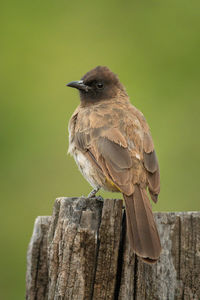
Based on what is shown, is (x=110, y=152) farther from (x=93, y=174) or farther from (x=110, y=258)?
(x=110, y=258)

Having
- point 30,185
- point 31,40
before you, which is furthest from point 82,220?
point 31,40

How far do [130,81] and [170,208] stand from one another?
2.47m

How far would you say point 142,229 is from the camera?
4.28 m

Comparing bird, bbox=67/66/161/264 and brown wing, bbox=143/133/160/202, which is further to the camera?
brown wing, bbox=143/133/160/202

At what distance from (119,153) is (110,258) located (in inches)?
63.0

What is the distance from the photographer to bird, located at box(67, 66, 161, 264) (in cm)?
434

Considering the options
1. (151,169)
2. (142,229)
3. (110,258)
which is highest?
(151,169)

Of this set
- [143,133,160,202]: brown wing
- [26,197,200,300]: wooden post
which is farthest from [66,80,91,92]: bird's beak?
[26,197,200,300]: wooden post

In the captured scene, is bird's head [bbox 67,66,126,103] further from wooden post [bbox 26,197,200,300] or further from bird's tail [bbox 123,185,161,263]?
wooden post [bbox 26,197,200,300]

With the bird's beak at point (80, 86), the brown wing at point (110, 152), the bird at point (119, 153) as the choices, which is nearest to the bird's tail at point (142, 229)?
the bird at point (119, 153)

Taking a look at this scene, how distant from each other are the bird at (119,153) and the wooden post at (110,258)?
126 mm

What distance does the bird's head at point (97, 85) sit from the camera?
7.13 meters

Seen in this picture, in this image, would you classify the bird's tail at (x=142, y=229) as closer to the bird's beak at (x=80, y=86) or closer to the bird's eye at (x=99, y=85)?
the bird's beak at (x=80, y=86)

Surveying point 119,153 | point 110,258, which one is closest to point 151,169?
point 119,153
